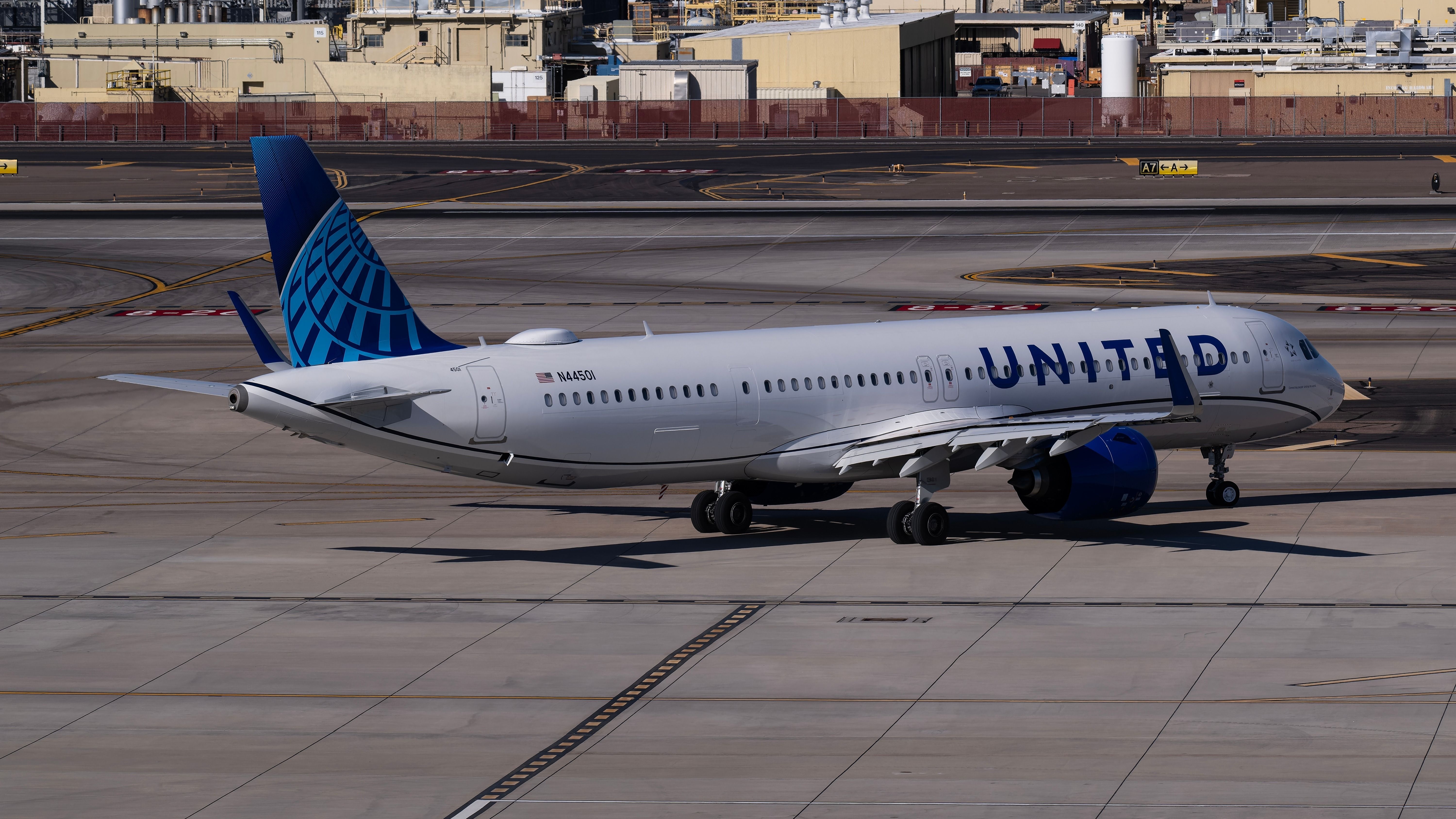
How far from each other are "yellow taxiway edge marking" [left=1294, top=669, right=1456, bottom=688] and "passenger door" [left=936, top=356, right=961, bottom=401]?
44.4ft

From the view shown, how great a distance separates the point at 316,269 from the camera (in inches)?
1486

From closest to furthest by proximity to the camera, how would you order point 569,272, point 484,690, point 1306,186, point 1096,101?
point 484,690 < point 569,272 < point 1306,186 < point 1096,101

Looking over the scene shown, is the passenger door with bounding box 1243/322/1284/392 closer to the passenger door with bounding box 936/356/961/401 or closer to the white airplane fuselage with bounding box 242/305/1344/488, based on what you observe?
the white airplane fuselage with bounding box 242/305/1344/488

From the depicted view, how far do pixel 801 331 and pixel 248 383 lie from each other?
11.9m

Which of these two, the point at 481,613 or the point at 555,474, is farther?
the point at 555,474

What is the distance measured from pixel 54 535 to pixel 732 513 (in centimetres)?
1488

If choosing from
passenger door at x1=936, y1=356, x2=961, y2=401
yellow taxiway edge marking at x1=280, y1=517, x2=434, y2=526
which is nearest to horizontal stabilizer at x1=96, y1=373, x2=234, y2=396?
yellow taxiway edge marking at x1=280, y1=517, x2=434, y2=526

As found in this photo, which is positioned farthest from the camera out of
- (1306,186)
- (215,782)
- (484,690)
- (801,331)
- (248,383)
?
(1306,186)

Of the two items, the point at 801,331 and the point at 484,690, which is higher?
the point at 801,331

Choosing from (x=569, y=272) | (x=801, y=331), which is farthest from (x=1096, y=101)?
(x=801, y=331)

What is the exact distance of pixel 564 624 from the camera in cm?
3378

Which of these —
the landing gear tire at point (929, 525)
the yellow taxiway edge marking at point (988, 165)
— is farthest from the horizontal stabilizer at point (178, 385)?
the yellow taxiway edge marking at point (988, 165)

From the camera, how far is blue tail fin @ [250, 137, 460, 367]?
37.5 m

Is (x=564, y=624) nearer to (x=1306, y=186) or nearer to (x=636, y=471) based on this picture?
(x=636, y=471)
